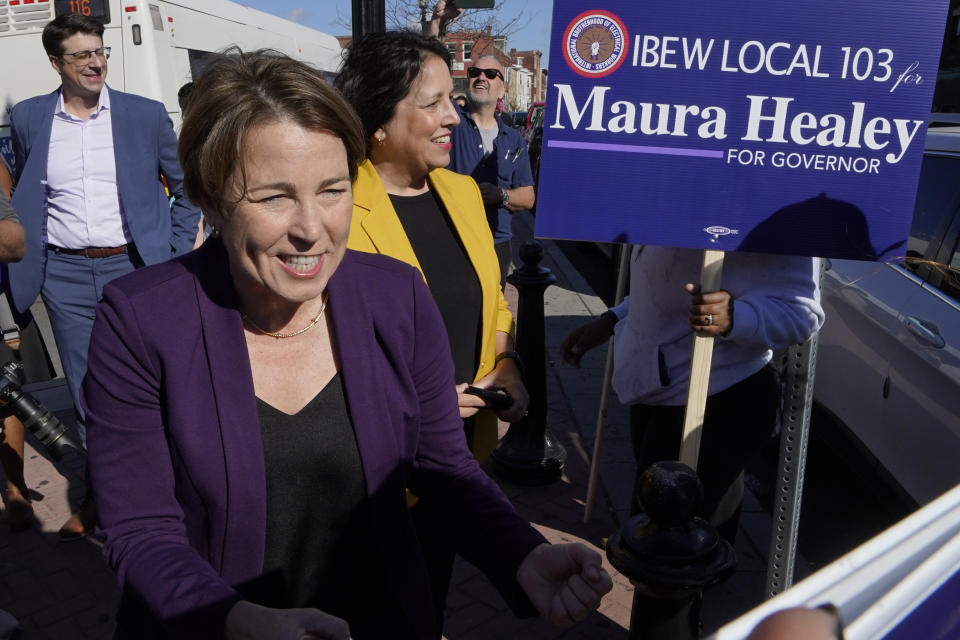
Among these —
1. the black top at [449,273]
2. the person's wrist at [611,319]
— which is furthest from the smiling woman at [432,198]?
the person's wrist at [611,319]

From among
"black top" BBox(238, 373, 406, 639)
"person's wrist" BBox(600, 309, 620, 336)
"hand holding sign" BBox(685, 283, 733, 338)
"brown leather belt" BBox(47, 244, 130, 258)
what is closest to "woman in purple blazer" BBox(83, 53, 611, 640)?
"black top" BBox(238, 373, 406, 639)

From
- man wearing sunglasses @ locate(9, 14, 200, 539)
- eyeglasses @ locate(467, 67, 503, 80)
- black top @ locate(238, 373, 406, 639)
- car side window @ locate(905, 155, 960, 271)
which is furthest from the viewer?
eyeglasses @ locate(467, 67, 503, 80)

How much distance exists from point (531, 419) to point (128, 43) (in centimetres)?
575

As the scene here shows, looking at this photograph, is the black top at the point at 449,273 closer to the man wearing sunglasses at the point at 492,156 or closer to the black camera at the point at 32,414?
the black camera at the point at 32,414

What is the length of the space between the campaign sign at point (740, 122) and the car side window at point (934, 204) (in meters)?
1.53

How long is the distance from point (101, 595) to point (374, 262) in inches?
103

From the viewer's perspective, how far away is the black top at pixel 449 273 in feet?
8.30

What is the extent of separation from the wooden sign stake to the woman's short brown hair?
4.03ft

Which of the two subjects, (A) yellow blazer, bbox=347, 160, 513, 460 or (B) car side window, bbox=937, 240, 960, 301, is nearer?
(A) yellow blazer, bbox=347, 160, 513, 460

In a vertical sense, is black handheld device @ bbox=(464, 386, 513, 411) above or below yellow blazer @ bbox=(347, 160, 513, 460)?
below

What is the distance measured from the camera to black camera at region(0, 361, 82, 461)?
10.4 ft

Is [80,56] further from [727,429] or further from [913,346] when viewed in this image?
[913,346]

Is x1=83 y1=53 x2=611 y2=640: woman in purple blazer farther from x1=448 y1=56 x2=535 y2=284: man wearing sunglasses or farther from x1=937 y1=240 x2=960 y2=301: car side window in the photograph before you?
x1=448 y1=56 x2=535 y2=284: man wearing sunglasses

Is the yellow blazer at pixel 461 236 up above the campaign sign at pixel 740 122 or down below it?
below
